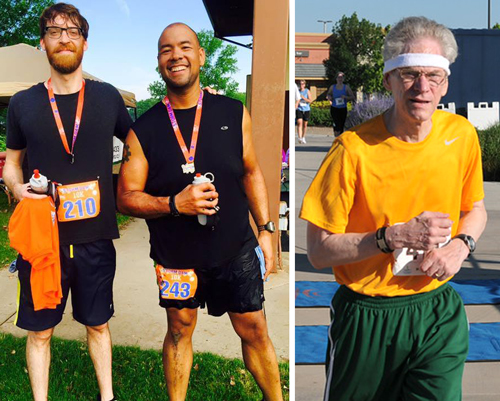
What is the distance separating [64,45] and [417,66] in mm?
1885

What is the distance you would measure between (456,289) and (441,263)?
3780 mm

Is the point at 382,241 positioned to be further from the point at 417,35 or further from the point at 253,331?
the point at 253,331

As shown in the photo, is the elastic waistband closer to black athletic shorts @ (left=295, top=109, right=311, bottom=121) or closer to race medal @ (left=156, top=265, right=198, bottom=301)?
race medal @ (left=156, top=265, right=198, bottom=301)

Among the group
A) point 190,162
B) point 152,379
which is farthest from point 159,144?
point 152,379

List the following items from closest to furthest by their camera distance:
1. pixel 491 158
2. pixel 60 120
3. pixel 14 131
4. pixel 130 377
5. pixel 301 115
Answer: pixel 60 120
pixel 14 131
pixel 130 377
pixel 491 158
pixel 301 115

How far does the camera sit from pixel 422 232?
201 cm

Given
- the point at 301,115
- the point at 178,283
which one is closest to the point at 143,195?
the point at 178,283

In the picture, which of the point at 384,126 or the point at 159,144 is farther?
the point at 159,144

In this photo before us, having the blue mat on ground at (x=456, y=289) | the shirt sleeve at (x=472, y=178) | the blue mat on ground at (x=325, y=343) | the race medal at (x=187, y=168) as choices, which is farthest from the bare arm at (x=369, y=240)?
the blue mat on ground at (x=456, y=289)

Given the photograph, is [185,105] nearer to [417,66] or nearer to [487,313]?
[417,66]

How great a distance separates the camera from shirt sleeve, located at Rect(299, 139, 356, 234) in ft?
7.09

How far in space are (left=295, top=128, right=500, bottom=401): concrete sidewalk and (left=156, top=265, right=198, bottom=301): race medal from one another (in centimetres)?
122

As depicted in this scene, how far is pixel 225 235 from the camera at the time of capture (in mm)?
3088

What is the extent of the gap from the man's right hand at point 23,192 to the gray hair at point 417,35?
1875 millimetres
